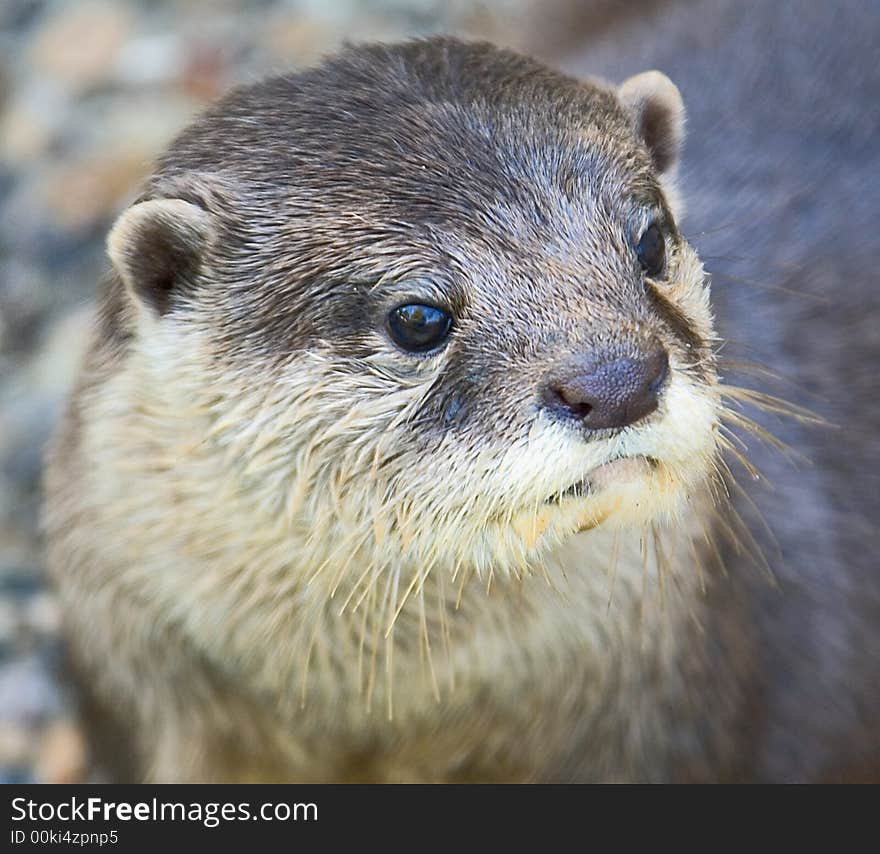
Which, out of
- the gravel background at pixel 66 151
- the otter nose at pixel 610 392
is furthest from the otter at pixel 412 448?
the gravel background at pixel 66 151

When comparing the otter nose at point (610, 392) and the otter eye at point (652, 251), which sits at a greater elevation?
the otter eye at point (652, 251)

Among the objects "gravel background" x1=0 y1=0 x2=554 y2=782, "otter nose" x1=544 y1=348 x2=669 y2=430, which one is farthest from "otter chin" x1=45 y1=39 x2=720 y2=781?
"gravel background" x1=0 y1=0 x2=554 y2=782

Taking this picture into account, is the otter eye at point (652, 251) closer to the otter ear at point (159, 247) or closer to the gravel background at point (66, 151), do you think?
the otter ear at point (159, 247)

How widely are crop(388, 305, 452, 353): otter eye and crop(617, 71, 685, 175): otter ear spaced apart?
1.67 ft

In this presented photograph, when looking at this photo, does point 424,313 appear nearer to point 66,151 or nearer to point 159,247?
point 159,247

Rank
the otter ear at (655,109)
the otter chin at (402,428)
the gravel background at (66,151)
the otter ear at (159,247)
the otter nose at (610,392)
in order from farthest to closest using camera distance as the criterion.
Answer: the gravel background at (66,151) → the otter ear at (655,109) → the otter ear at (159,247) → the otter chin at (402,428) → the otter nose at (610,392)

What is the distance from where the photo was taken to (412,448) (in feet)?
6.05

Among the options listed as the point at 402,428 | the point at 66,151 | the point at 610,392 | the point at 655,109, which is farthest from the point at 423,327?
the point at 66,151

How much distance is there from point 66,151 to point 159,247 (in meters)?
2.24

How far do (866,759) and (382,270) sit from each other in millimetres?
1244

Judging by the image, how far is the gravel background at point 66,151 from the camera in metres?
3.10

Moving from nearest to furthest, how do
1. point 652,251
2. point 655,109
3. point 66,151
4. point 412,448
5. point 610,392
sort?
point 610,392, point 412,448, point 652,251, point 655,109, point 66,151

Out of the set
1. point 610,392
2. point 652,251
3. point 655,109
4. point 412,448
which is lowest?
point 412,448
